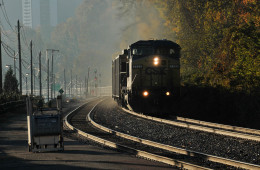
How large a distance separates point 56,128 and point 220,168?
17.7 ft

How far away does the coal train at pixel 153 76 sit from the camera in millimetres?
24781

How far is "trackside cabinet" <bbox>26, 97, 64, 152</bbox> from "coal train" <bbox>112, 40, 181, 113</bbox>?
481 inches

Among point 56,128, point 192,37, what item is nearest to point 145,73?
point 56,128

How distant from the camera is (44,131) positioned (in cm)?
1291

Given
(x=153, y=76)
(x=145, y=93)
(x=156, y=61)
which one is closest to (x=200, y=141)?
(x=145, y=93)

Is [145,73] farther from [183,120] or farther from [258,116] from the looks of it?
[258,116]

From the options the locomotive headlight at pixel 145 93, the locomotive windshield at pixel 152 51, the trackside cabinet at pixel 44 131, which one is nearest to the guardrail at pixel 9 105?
the locomotive windshield at pixel 152 51

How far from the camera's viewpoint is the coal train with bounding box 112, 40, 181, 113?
24781mm

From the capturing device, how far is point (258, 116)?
24.5 m

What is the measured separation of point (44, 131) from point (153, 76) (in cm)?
1321

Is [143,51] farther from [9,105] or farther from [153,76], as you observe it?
[9,105]

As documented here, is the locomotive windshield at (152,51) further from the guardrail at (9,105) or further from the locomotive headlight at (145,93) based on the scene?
the guardrail at (9,105)

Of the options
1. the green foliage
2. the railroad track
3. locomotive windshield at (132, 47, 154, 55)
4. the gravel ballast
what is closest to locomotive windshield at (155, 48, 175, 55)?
locomotive windshield at (132, 47, 154, 55)

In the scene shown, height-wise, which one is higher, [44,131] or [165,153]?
[44,131]
